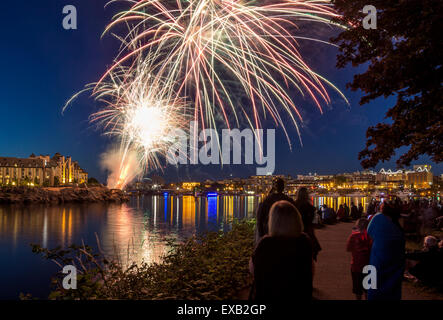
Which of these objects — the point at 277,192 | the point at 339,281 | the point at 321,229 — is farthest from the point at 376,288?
the point at 321,229

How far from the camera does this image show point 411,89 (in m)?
7.27

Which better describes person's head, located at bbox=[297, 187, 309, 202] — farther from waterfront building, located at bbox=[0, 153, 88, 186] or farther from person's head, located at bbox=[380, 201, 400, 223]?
waterfront building, located at bbox=[0, 153, 88, 186]

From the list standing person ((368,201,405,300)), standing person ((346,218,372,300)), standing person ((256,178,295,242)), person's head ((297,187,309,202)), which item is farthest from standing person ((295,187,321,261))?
standing person ((368,201,405,300))

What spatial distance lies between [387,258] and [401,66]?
3884mm

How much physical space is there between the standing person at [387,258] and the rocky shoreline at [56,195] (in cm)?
9292

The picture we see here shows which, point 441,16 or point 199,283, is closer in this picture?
point 441,16

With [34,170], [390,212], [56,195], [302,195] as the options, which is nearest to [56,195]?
[56,195]

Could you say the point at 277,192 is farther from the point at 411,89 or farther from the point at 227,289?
the point at 411,89

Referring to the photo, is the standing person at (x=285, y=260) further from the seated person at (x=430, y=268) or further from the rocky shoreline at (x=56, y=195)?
the rocky shoreline at (x=56, y=195)

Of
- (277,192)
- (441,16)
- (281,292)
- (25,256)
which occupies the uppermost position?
(441,16)

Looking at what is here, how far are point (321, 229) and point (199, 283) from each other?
13054mm

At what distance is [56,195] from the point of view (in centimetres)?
9156

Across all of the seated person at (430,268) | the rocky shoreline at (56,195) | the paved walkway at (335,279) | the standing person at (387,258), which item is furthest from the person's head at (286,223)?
the rocky shoreline at (56,195)
